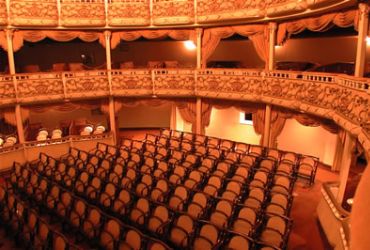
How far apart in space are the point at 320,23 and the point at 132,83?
7436 millimetres

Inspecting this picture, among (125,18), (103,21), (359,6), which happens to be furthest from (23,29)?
(359,6)

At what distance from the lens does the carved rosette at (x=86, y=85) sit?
505 inches

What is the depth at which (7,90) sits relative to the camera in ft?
38.8

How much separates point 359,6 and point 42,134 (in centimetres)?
1195

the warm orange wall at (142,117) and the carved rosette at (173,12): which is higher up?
the carved rosette at (173,12)

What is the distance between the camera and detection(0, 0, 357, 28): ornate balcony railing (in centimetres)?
1111

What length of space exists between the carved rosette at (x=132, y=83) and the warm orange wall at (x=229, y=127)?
338 centimetres

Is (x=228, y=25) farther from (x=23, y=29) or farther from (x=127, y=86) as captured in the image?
(x=23, y=29)

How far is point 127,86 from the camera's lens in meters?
13.4

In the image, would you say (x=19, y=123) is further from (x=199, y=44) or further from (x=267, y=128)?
(x=267, y=128)

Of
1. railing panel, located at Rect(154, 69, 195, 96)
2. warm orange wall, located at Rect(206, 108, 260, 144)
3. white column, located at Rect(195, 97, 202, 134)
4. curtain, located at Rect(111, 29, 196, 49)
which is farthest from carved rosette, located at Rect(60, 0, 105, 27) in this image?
warm orange wall, located at Rect(206, 108, 260, 144)

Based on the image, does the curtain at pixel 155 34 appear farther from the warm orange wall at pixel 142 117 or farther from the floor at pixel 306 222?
the floor at pixel 306 222

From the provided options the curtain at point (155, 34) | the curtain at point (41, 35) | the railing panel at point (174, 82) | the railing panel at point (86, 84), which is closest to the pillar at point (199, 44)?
the curtain at point (155, 34)

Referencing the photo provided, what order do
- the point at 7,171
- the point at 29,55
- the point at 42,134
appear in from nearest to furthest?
1. the point at 7,171
2. the point at 42,134
3. the point at 29,55
